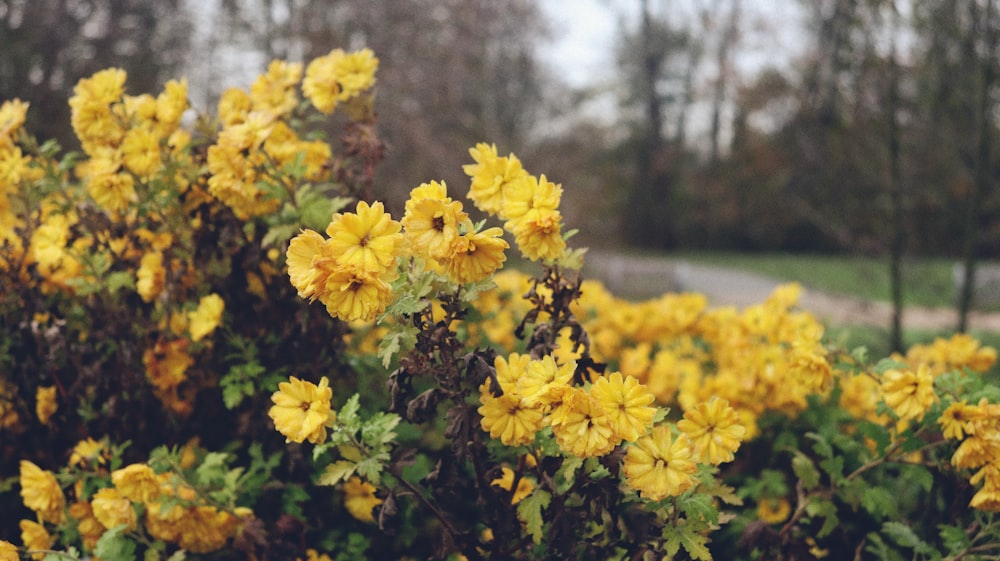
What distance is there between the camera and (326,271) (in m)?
1.44

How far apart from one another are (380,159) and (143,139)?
2.11 ft

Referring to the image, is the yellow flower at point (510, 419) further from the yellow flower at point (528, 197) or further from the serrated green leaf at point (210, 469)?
the serrated green leaf at point (210, 469)

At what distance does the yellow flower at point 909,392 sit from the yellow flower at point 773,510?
713 mm

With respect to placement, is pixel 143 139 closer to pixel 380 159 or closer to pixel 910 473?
pixel 380 159

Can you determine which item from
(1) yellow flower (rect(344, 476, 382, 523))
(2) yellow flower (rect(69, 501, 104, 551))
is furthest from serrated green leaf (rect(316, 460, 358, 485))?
(2) yellow flower (rect(69, 501, 104, 551))

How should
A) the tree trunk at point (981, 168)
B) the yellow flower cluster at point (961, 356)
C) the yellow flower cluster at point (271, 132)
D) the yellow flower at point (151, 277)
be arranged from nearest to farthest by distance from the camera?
1. the yellow flower cluster at point (271, 132)
2. the yellow flower at point (151, 277)
3. the yellow flower cluster at point (961, 356)
4. the tree trunk at point (981, 168)

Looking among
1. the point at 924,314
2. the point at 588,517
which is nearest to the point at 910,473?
the point at 588,517

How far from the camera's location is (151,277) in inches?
90.7

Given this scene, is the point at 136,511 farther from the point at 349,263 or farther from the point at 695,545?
the point at 695,545

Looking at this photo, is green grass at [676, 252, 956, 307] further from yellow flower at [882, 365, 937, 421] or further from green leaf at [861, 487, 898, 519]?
yellow flower at [882, 365, 937, 421]

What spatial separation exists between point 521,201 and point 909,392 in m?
1.07

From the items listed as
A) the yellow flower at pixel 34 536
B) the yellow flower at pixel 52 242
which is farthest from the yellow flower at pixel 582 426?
the yellow flower at pixel 52 242

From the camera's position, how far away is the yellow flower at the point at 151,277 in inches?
90.3

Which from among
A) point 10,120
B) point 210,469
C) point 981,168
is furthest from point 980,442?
point 981,168
